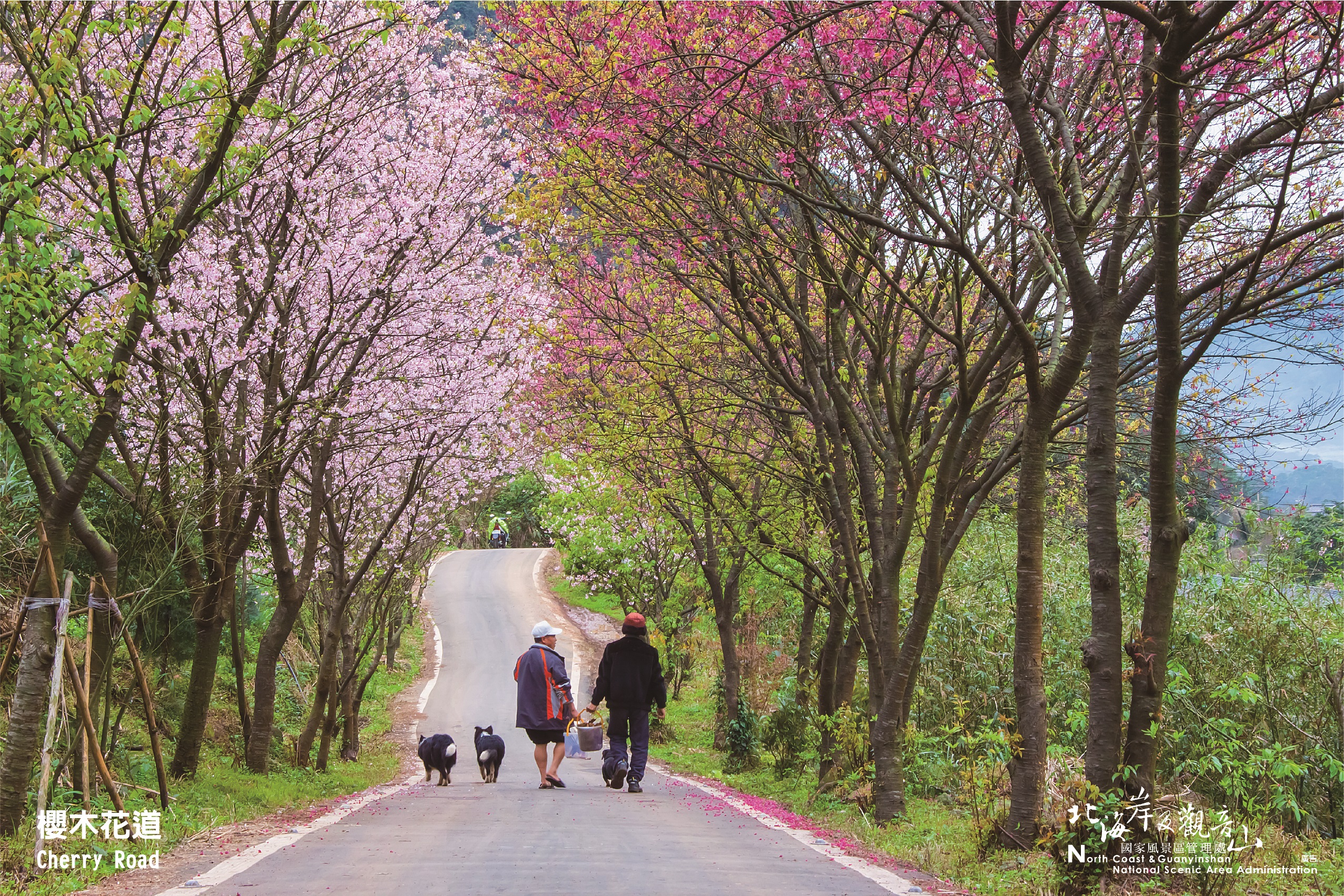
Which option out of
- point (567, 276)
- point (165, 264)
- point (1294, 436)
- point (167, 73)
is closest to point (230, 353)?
point (167, 73)

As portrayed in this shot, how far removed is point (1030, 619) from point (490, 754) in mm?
10227

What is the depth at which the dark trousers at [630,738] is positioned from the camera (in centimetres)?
1153

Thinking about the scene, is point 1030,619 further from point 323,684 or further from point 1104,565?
point 323,684

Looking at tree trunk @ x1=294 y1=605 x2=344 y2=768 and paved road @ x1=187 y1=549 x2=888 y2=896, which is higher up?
tree trunk @ x1=294 y1=605 x2=344 y2=768

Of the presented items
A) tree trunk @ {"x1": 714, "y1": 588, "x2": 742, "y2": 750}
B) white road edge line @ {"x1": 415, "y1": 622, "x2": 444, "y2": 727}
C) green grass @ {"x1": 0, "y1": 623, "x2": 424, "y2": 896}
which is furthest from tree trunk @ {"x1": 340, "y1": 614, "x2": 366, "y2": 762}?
white road edge line @ {"x1": 415, "y1": 622, "x2": 444, "y2": 727}

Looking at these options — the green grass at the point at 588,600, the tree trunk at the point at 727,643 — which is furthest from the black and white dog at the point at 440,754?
the green grass at the point at 588,600

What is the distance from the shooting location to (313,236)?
11.0 m

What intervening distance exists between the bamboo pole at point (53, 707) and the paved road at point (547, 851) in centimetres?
128

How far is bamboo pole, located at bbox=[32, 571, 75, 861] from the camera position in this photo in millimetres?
6156

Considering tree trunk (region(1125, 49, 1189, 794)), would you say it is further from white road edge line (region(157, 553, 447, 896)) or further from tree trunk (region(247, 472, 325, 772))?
tree trunk (region(247, 472, 325, 772))

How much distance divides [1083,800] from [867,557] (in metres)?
9.49

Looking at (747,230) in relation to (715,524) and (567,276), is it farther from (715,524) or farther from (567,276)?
(715,524)

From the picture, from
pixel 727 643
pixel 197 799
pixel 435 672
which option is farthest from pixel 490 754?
pixel 435 672

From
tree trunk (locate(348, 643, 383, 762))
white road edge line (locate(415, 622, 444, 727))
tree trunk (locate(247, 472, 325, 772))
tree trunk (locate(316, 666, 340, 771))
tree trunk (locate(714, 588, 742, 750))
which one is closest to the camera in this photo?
tree trunk (locate(247, 472, 325, 772))
